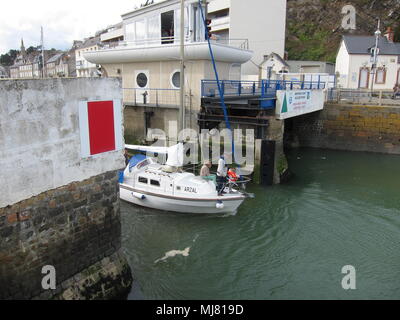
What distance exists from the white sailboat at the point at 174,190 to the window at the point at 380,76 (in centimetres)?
3431

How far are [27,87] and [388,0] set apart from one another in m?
60.2

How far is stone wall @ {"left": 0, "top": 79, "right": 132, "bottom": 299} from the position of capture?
6520 mm

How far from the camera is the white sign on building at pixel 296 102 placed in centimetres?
1905

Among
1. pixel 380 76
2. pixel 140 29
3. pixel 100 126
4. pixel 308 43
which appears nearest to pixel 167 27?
pixel 140 29

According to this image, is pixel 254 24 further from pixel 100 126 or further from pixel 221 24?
pixel 100 126

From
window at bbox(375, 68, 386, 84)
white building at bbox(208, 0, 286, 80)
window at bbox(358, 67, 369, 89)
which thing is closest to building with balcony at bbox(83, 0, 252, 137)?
white building at bbox(208, 0, 286, 80)

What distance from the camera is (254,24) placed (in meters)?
41.8

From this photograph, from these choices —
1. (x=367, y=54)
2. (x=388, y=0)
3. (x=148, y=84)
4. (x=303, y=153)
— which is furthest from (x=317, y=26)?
(x=148, y=84)

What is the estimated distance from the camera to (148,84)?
72.0 ft

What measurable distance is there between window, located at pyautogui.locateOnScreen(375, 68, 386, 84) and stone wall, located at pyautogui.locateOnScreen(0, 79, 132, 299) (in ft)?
133

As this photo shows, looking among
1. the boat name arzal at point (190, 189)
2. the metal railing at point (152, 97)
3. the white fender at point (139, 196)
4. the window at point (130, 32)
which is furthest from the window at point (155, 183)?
the window at point (130, 32)

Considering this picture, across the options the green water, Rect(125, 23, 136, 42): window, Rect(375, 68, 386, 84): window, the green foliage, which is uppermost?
the green foliage

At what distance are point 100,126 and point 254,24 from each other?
3748 cm

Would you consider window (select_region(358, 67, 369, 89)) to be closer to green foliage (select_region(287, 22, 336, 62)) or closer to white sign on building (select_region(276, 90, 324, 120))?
green foliage (select_region(287, 22, 336, 62))
